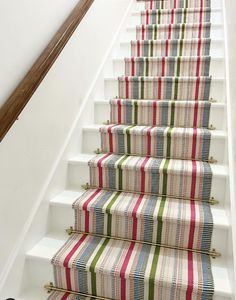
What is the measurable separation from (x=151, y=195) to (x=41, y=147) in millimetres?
669

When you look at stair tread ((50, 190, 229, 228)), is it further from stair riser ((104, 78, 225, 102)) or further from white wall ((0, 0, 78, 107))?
stair riser ((104, 78, 225, 102))

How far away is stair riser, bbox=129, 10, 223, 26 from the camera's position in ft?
8.39

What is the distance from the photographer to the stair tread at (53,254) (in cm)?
109

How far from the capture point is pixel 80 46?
5.99 ft

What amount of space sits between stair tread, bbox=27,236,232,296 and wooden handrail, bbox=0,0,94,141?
63cm

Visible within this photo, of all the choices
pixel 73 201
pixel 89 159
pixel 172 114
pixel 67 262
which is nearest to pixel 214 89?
pixel 172 114

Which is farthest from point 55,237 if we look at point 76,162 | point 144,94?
point 144,94

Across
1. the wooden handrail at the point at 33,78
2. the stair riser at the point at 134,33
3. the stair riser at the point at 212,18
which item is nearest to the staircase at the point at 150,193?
the stair riser at the point at 134,33

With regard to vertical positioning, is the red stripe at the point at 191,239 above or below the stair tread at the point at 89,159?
below

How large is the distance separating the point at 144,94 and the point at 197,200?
93 centimetres

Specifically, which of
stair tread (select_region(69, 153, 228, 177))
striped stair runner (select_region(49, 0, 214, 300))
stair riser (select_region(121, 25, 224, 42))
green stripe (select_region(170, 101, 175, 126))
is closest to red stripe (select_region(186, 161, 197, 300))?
striped stair runner (select_region(49, 0, 214, 300))

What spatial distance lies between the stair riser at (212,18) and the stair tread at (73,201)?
1.88 metres

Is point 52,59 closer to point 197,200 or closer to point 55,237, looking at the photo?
point 55,237

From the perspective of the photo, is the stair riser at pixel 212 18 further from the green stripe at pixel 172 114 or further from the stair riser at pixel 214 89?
the green stripe at pixel 172 114
